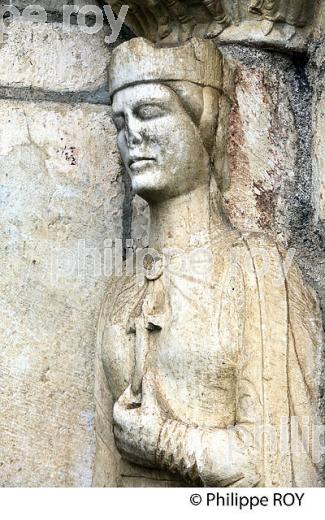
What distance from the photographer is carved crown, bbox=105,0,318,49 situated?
3496 mm

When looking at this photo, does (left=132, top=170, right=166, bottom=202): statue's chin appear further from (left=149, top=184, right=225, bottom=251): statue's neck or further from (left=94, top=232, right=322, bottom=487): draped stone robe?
(left=94, top=232, right=322, bottom=487): draped stone robe

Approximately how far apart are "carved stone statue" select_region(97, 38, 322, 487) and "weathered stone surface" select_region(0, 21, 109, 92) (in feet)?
1.19

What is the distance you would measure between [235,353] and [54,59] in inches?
36.9

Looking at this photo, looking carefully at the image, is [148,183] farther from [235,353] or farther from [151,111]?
[235,353]

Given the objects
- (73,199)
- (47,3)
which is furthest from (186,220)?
(47,3)

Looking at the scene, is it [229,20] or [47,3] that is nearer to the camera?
[229,20]

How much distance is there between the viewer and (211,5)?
346cm

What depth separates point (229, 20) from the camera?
353cm

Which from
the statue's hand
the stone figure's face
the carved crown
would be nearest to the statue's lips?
the stone figure's face

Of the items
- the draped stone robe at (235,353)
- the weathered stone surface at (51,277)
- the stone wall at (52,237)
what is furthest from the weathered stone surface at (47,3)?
the draped stone robe at (235,353)

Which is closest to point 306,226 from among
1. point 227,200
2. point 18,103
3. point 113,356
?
point 227,200

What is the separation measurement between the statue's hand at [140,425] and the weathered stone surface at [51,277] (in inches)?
12.0

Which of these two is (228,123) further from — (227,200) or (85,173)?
(85,173)

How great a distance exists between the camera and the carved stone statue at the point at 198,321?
323cm
